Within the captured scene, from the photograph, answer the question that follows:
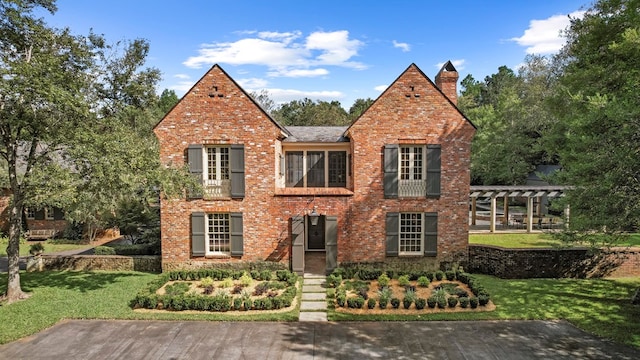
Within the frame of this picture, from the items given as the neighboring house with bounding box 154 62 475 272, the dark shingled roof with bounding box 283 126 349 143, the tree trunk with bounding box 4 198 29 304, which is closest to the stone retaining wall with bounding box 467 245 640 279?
the neighboring house with bounding box 154 62 475 272

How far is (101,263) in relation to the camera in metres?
18.4

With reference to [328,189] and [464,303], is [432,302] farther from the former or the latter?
[328,189]

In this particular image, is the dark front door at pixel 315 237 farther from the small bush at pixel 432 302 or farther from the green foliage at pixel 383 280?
the small bush at pixel 432 302

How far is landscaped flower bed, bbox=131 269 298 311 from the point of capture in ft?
45.0

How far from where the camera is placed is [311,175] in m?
20.0

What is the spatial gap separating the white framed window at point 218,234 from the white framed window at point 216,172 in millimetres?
1091

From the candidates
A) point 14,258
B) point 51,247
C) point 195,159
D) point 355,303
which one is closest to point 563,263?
point 355,303

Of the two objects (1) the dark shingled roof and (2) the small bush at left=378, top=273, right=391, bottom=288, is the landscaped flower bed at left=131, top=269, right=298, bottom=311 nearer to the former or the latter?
(2) the small bush at left=378, top=273, right=391, bottom=288

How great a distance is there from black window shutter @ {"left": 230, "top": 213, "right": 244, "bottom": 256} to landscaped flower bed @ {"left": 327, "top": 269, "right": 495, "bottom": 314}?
4277 mm

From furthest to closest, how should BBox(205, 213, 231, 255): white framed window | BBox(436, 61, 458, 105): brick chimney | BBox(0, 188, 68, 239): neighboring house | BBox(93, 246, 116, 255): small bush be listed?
1. BBox(0, 188, 68, 239): neighboring house
2. BBox(93, 246, 116, 255): small bush
3. BBox(436, 61, 458, 105): brick chimney
4. BBox(205, 213, 231, 255): white framed window

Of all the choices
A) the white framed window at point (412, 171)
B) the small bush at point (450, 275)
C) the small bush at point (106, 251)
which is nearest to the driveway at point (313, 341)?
the small bush at point (450, 275)

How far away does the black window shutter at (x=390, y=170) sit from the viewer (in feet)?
57.0

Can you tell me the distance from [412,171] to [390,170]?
1111mm

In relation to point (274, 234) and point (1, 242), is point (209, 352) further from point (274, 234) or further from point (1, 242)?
point (1, 242)
